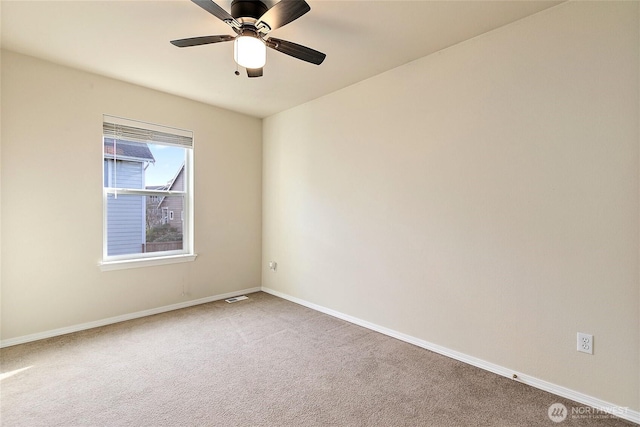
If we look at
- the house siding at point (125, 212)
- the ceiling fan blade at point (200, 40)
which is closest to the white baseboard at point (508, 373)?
the house siding at point (125, 212)

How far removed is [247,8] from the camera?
6.16ft

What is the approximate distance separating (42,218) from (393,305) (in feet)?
11.0

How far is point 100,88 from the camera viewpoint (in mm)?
3039

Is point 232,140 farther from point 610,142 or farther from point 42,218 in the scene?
point 610,142

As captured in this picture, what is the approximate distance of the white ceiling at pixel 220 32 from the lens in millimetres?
2006

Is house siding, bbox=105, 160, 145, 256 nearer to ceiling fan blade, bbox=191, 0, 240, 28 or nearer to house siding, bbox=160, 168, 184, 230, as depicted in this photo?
house siding, bbox=160, 168, 184, 230

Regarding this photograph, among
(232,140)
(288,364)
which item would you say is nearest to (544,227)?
(288,364)

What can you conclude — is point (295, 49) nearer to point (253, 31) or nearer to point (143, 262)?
point (253, 31)

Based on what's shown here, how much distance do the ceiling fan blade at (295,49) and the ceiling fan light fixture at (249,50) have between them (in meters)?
0.08

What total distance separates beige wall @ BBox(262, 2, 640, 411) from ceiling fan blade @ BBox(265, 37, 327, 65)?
3.43 feet

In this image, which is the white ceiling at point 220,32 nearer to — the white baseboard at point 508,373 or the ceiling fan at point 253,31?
the ceiling fan at point 253,31

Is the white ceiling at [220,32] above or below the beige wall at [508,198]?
above

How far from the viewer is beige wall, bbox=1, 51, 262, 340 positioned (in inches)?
103

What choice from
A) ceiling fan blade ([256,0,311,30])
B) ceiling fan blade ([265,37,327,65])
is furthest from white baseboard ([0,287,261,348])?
ceiling fan blade ([256,0,311,30])
